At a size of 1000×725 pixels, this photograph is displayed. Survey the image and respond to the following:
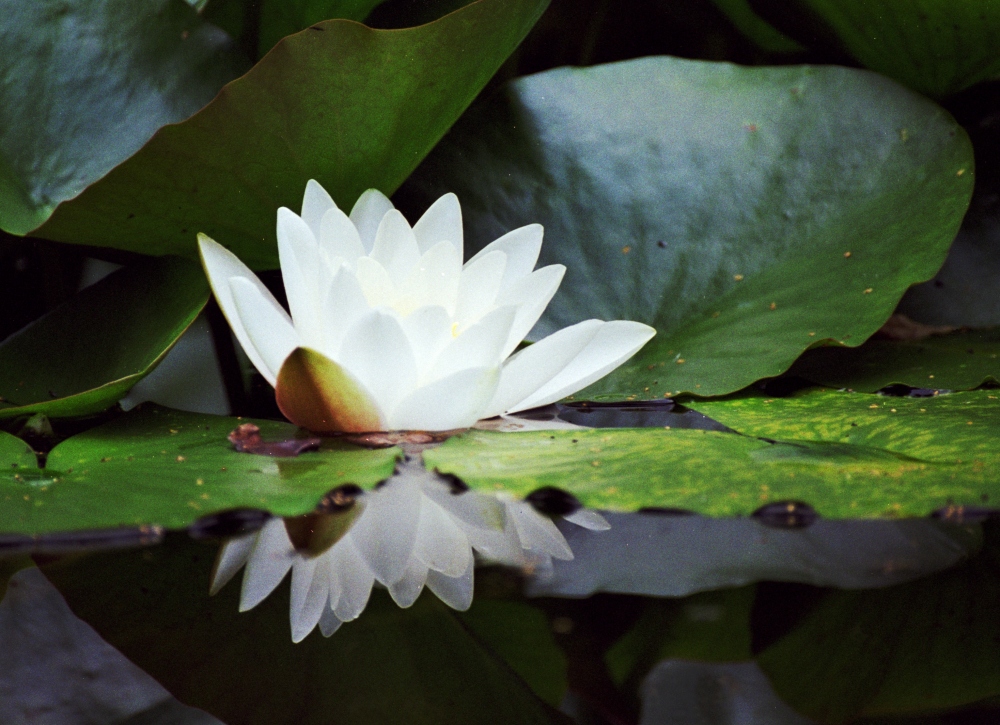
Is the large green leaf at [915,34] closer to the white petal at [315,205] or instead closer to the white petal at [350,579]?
the white petal at [315,205]

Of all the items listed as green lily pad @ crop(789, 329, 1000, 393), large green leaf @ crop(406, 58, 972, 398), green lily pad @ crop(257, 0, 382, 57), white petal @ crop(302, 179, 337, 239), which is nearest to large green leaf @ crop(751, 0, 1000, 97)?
large green leaf @ crop(406, 58, 972, 398)

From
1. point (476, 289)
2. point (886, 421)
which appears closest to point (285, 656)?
point (476, 289)

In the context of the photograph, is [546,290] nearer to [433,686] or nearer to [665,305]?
[665,305]

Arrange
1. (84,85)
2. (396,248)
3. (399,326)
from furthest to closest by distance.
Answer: (84,85) < (396,248) < (399,326)

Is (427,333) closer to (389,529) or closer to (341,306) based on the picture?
(341,306)

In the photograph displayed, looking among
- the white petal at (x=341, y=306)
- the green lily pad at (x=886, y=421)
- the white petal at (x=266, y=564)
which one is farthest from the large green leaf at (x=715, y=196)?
the white petal at (x=266, y=564)

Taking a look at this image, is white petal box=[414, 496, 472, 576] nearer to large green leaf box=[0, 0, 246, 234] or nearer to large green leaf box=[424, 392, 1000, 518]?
large green leaf box=[424, 392, 1000, 518]

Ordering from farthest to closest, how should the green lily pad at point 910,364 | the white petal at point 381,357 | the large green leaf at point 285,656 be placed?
the green lily pad at point 910,364
the white petal at point 381,357
the large green leaf at point 285,656
